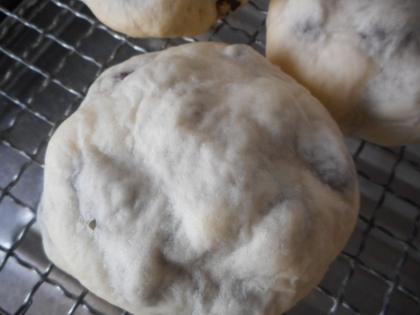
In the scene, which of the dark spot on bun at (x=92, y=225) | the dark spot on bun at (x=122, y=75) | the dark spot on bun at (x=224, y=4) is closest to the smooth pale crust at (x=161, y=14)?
the dark spot on bun at (x=224, y=4)

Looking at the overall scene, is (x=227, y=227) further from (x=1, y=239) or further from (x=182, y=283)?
(x=1, y=239)

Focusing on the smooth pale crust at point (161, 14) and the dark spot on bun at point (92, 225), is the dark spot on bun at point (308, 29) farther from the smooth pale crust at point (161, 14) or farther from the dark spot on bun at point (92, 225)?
the dark spot on bun at point (92, 225)

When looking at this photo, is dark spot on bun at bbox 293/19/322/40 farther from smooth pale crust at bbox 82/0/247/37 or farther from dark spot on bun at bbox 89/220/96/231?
dark spot on bun at bbox 89/220/96/231

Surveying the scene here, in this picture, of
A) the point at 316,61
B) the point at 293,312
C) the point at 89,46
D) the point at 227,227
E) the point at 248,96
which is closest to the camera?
the point at 227,227

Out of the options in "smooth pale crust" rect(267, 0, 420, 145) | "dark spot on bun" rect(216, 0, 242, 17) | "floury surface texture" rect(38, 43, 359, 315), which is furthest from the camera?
"dark spot on bun" rect(216, 0, 242, 17)

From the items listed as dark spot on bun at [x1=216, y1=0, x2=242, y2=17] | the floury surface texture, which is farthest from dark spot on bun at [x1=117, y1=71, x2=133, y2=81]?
dark spot on bun at [x1=216, y1=0, x2=242, y2=17]

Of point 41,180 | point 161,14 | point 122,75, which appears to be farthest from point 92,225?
point 41,180

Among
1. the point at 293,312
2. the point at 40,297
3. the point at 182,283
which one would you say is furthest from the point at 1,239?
the point at 293,312
